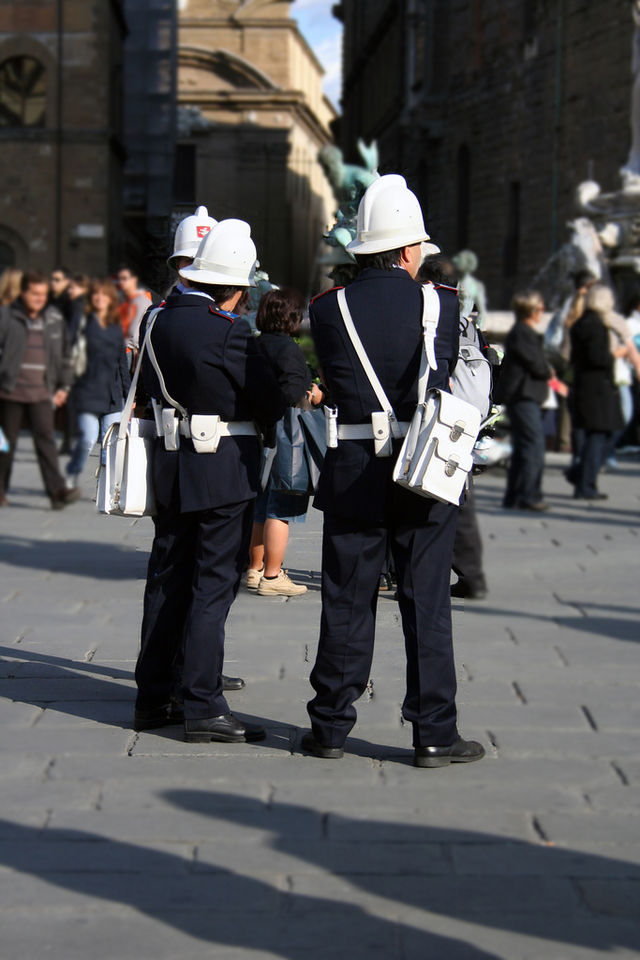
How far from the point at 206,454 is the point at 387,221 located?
979 mm

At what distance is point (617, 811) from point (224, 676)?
2.13 m

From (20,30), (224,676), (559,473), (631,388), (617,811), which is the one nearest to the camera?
(617,811)

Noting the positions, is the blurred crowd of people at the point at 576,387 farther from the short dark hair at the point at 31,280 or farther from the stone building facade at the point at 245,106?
the stone building facade at the point at 245,106

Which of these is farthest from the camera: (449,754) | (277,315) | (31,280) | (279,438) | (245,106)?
(245,106)

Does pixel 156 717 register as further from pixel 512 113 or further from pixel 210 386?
pixel 512 113

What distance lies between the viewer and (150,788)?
486 centimetres

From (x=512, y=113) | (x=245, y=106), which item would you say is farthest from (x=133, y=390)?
(x=245, y=106)

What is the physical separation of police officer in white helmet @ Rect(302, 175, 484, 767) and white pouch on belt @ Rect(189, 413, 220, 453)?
0.42 meters

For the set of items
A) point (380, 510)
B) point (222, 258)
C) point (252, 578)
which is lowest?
point (252, 578)

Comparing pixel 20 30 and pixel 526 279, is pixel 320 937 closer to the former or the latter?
pixel 526 279

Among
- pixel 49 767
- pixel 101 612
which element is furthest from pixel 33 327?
pixel 49 767

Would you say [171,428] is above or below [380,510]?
above

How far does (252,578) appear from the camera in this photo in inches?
287

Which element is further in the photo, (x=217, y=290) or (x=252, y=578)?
(x=252, y=578)
